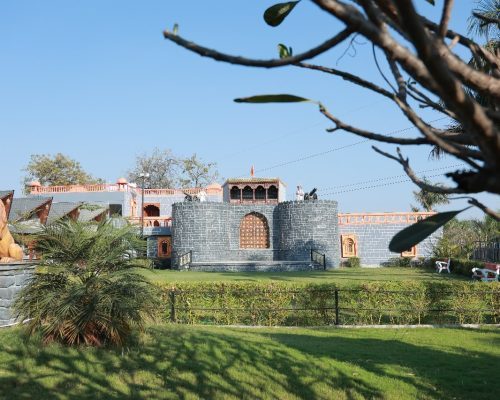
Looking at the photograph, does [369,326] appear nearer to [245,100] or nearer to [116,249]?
[116,249]

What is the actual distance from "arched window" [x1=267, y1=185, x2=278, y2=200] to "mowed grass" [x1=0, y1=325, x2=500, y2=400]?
79.5 feet

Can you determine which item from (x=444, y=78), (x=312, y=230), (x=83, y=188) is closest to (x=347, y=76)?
(x=444, y=78)

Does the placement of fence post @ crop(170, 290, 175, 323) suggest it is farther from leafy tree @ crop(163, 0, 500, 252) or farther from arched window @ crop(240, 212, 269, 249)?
arched window @ crop(240, 212, 269, 249)

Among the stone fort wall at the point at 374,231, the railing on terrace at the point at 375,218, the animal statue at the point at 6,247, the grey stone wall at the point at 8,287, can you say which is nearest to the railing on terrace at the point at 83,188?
the railing on terrace at the point at 375,218

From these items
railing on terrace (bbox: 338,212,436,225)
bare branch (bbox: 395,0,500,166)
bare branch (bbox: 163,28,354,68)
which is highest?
railing on terrace (bbox: 338,212,436,225)

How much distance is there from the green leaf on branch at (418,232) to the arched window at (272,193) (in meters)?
31.4

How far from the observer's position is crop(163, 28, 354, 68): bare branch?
1.52m

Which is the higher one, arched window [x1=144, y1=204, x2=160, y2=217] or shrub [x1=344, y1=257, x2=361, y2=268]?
arched window [x1=144, y1=204, x2=160, y2=217]

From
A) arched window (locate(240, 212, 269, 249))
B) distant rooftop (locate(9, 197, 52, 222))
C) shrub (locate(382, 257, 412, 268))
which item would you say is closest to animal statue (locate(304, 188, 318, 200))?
arched window (locate(240, 212, 269, 249))

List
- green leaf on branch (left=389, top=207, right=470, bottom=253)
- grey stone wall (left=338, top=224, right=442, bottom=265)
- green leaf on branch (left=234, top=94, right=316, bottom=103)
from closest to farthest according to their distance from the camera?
green leaf on branch (left=234, top=94, right=316, bottom=103) < green leaf on branch (left=389, top=207, right=470, bottom=253) < grey stone wall (left=338, top=224, right=442, bottom=265)

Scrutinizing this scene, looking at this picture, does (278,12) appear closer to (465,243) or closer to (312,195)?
(312,195)

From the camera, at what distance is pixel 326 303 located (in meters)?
12.0

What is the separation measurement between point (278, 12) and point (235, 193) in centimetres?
3143

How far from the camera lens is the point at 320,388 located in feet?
21.0
